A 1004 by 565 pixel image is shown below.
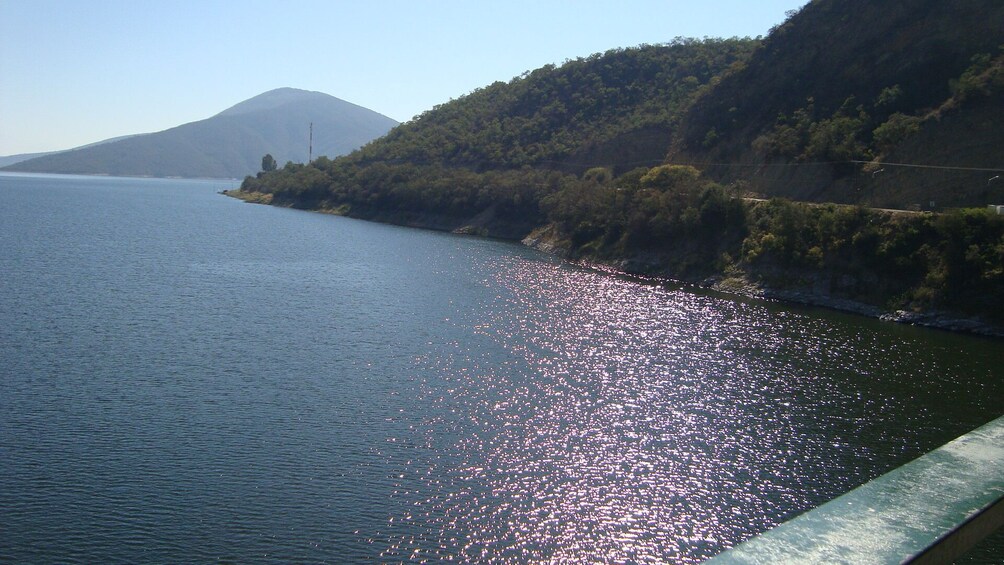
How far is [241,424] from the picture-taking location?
26.4m

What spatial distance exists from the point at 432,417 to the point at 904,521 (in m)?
23.3

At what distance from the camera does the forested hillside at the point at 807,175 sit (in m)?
55.3

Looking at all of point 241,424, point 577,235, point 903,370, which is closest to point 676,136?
point 577,235

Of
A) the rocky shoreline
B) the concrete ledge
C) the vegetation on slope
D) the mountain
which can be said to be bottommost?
the rocky shoreline

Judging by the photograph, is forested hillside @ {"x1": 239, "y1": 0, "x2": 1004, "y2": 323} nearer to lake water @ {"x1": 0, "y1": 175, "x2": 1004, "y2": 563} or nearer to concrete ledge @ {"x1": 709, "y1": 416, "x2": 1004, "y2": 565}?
lake water @ {"x1": 0, "y1": 175, "x2": 1004, "y2": 563}

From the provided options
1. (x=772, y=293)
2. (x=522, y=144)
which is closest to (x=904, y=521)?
(x=772, y=293)

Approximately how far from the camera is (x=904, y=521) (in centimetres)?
582

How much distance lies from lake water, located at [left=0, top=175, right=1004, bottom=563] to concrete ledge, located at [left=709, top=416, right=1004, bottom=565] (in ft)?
42.8

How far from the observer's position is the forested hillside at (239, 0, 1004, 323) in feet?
181

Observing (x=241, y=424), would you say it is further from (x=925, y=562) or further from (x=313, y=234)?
(x=313, y=234)

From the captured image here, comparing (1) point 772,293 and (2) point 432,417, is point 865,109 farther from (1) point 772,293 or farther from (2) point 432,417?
(2) point 432,417

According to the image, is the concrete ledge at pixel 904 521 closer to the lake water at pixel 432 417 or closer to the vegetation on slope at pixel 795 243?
the lake water at pixel 432 417

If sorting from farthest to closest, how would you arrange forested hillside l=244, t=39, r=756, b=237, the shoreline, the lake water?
forested hillside l=244, t=39, r=756, b=237, the shoreline, the lake water

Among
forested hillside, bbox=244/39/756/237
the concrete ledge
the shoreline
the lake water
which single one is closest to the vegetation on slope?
the shoreline
